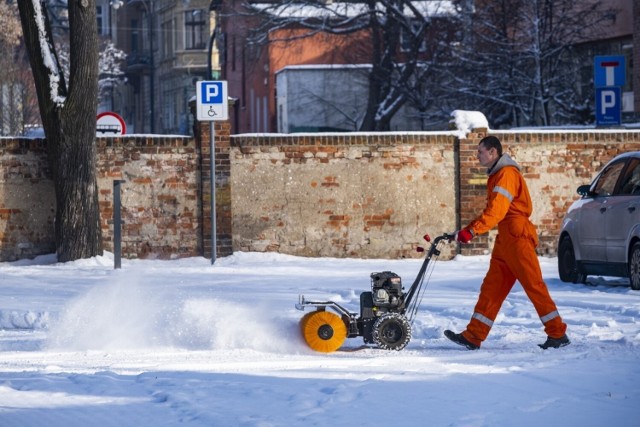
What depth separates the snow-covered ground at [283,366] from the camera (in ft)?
26.5

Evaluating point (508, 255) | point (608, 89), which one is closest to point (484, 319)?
point (508, 255)

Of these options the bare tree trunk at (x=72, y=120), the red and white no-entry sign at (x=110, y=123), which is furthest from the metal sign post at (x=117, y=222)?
the red and white no-entry sign at (x=110, y=123)

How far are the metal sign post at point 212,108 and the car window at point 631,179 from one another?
6.58 metres

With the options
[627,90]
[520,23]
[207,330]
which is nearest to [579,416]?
[207,330]

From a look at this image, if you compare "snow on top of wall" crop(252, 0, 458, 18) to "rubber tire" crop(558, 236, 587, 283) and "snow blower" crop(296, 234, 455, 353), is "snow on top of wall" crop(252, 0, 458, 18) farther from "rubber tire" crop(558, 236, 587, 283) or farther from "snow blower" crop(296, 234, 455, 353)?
"snow blower" crop(296, 234, 455, 353)

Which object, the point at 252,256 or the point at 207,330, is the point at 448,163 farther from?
the point at 207,330

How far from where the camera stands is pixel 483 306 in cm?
1124

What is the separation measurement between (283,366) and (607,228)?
7.87 m

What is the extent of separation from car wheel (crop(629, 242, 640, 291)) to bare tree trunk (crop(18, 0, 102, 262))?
28.3 feet

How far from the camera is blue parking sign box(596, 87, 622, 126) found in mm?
23469

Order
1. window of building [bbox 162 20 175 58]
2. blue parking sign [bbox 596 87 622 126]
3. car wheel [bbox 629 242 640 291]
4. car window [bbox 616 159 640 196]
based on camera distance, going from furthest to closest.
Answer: window of building [bbox 162 20 175 58] → blue parking sign [bbox 596 87 622 126] → car window [bbox 616 159 640 196] → car wheel [bbox 629 242 640 291]

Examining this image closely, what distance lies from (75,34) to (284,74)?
88.1ft

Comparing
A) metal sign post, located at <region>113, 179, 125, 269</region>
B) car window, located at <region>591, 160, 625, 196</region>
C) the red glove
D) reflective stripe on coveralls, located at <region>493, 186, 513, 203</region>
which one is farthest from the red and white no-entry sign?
the red glove

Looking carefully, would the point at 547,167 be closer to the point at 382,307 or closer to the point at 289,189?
the point at 289,189
